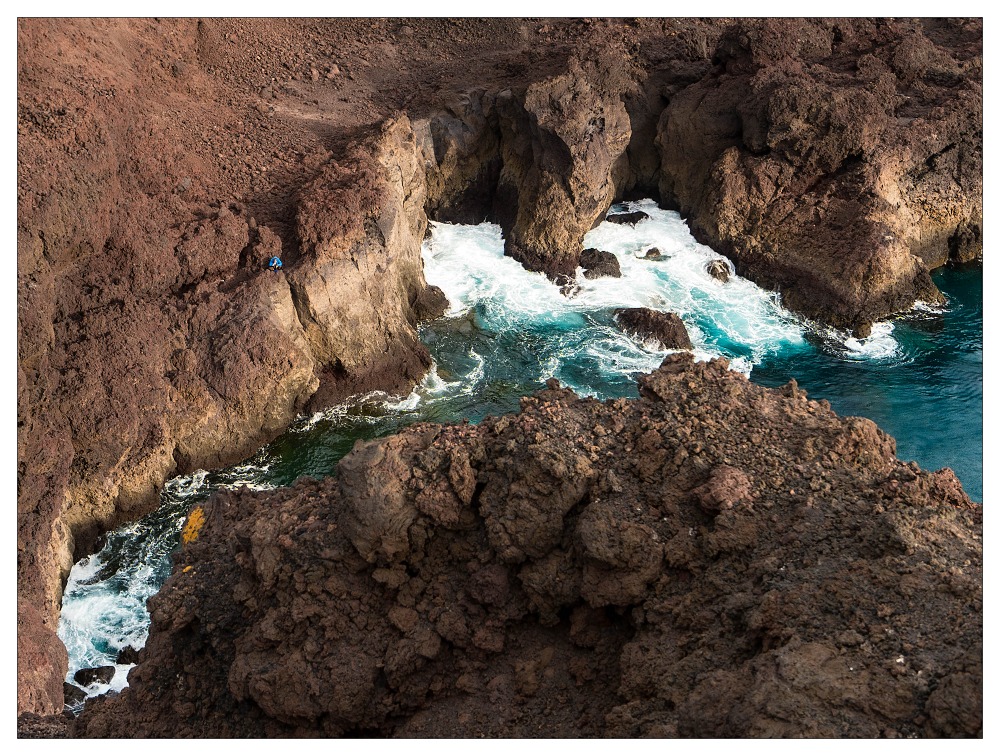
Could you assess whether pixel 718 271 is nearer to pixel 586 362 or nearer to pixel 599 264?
pixel 599 264

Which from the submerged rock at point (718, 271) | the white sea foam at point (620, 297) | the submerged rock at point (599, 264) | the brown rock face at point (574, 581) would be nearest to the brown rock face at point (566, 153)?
the submerged rock at point (599, 264)

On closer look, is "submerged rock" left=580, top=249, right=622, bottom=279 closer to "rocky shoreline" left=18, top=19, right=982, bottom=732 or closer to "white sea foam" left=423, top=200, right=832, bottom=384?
"white sea foam" left=423, top=200, right=832, bottom=384

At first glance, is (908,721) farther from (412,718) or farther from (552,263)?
(552,263)

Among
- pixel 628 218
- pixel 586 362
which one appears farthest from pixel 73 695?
pixel 628 218

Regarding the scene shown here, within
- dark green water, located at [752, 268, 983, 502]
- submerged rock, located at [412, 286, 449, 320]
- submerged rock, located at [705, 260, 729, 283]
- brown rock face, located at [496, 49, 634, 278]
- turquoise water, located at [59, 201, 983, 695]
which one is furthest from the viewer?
submerged rock, located at [705, 260, 729, 283]

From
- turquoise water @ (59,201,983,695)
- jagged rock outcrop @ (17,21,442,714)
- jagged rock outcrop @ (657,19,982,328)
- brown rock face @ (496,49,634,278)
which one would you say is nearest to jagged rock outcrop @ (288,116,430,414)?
jagged rock outcrop @ (17,21,442,714)

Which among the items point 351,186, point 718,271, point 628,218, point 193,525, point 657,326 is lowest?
point 193,525

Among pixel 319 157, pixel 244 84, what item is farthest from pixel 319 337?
pixel 244 84
